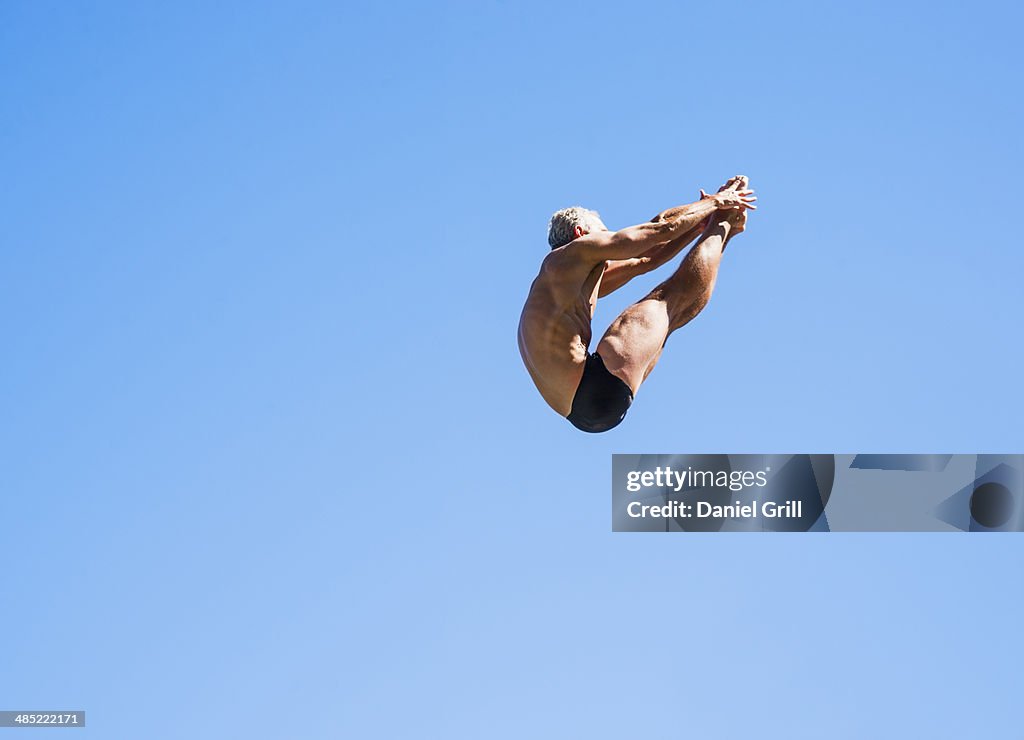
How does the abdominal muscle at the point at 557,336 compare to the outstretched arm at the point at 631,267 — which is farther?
the outstretched arm at the point at 631,267

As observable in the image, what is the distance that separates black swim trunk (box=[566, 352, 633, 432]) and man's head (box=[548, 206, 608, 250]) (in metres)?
0.99

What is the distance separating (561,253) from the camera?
11.1 metres

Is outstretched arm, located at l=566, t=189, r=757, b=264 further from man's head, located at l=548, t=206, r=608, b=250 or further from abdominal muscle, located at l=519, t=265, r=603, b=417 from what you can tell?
abdominal muscle, located at l=519, t=265, r=603, b=417

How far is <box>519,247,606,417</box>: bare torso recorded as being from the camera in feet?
36.7

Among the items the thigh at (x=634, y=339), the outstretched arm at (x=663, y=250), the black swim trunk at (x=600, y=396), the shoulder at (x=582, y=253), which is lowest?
the black swim trunk at (x=600, y=396)

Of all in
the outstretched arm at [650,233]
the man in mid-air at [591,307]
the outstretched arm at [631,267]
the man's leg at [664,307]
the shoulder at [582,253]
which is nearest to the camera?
the outstretched arm at [650,233]

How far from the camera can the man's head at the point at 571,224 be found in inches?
444

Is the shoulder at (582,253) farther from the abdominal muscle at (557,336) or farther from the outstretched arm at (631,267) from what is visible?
the outstretched arm at (631,267)

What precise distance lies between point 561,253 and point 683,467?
→ 5202mm

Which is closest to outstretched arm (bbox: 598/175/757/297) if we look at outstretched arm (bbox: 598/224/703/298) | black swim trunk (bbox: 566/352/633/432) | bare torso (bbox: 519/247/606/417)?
outstretched arm (bbox: 598/224/703/298)

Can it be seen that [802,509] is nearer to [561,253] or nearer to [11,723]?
[561,253]

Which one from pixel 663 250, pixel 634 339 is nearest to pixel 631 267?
pixel 663 250

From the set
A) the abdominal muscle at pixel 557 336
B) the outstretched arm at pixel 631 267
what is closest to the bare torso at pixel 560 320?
the abdominal muscle at pixel 557 336

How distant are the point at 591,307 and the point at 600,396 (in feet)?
2.51
